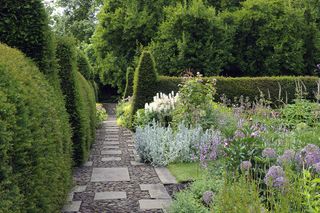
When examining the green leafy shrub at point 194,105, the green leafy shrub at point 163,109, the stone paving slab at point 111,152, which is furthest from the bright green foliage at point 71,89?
the green leafy shrub at point 163,109

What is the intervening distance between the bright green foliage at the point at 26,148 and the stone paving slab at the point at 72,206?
0.24 m

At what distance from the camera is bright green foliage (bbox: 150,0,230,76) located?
2119 cm

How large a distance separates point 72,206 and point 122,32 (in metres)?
20.9

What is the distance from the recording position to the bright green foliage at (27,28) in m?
4.25

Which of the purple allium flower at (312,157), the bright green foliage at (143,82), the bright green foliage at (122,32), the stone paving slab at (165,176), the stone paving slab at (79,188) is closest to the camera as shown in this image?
the purple allium flower at (312,157)

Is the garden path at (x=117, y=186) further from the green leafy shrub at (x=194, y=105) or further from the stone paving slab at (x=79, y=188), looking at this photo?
the green leafy shrub at (x=194, y=105)

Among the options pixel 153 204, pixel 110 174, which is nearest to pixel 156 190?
pixel 153 204

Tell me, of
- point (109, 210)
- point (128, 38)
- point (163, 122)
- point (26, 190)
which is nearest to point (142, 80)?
point (163, 122)

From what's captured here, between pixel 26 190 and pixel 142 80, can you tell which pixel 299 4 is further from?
pixel 26 190

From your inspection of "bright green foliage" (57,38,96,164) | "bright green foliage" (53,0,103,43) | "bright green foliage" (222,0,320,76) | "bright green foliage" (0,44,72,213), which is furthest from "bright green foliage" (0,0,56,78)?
"bright green foliage" (53,0,103,43)

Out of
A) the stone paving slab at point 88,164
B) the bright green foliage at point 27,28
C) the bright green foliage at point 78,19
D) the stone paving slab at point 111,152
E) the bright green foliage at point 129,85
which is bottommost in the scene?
the stone paving slab at point 111,152

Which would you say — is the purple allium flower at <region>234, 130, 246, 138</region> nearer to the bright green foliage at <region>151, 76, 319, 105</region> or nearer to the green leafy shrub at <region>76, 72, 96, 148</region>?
the green leafy shrub at <region>76, 72, 96, 148</region>

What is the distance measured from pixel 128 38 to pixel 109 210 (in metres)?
20.7

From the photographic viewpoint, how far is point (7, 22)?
422 centimetres
